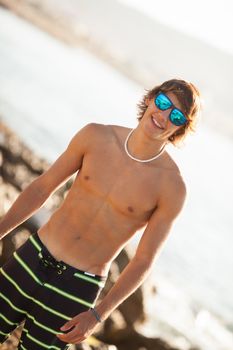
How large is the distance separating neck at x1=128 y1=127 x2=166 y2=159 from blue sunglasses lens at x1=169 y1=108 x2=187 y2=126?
13 centimetres

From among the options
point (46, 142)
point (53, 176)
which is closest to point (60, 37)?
point (46, 142)

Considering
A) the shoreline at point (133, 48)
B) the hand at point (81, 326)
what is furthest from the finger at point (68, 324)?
the shoreline at point (133, 48)

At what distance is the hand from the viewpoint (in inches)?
81.0

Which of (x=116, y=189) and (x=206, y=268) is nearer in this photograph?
(x=116, y=189)

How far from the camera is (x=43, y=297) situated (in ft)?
7.25

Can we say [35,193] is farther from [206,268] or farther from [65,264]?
[206,268]

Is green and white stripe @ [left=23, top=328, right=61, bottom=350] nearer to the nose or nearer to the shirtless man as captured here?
the shirtless man

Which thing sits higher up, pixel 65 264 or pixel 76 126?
pixel 65 264

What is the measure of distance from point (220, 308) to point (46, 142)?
9562mm

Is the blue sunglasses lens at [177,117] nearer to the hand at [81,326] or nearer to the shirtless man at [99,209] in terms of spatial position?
the shirtless man at [99,209]

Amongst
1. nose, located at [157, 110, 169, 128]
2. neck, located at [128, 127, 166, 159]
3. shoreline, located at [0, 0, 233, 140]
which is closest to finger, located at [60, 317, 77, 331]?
neck, located at [128, 127, 166, 159]

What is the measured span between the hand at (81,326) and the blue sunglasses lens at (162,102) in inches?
40.6

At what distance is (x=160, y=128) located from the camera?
7.45 feet

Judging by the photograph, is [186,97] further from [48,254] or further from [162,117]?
[48,254]
